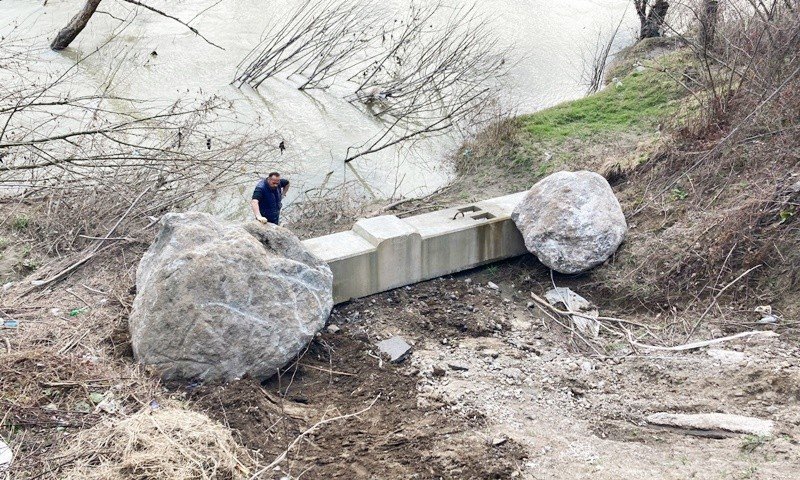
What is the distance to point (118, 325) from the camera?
25.1ft

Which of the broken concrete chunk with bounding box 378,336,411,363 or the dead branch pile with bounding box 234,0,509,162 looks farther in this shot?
the dead branch pile with bounding box 234,0,509,162

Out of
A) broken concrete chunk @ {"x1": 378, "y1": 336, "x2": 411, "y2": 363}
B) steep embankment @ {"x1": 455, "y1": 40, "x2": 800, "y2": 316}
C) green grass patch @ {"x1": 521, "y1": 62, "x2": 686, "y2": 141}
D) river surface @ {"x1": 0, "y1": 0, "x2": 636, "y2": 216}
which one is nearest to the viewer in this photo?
broken concrete chunk @ {"x1": 378, "y1": 336, "x2": 411, "y2": 363}

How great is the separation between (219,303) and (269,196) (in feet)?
7.20

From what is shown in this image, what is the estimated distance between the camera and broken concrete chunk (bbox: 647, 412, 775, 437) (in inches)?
245

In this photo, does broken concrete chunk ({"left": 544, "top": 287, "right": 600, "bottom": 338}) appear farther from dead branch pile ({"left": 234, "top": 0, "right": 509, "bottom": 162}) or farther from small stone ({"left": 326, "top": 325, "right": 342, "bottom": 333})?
dead branch pile ({"left": 234, "top": 0, "right": 509, "bottom": 162})

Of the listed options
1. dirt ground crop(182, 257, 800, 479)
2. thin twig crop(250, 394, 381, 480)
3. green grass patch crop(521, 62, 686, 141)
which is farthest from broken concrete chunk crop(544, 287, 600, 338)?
green grass patch crop(521, 62, 686, 141)

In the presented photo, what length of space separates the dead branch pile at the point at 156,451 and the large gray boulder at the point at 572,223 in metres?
4.76

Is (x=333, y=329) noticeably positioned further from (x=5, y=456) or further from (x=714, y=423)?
(x=714, y=423)

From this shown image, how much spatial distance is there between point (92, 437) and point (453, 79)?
10.9m

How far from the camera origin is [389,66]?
16.0 metres

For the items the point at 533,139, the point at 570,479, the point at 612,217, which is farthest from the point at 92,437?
the point at 533,139

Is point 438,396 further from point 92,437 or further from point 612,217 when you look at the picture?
point 612,217

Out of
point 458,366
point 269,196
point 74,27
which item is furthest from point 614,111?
point 74,27

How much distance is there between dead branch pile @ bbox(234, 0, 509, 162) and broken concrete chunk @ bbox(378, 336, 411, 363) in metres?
6.54
